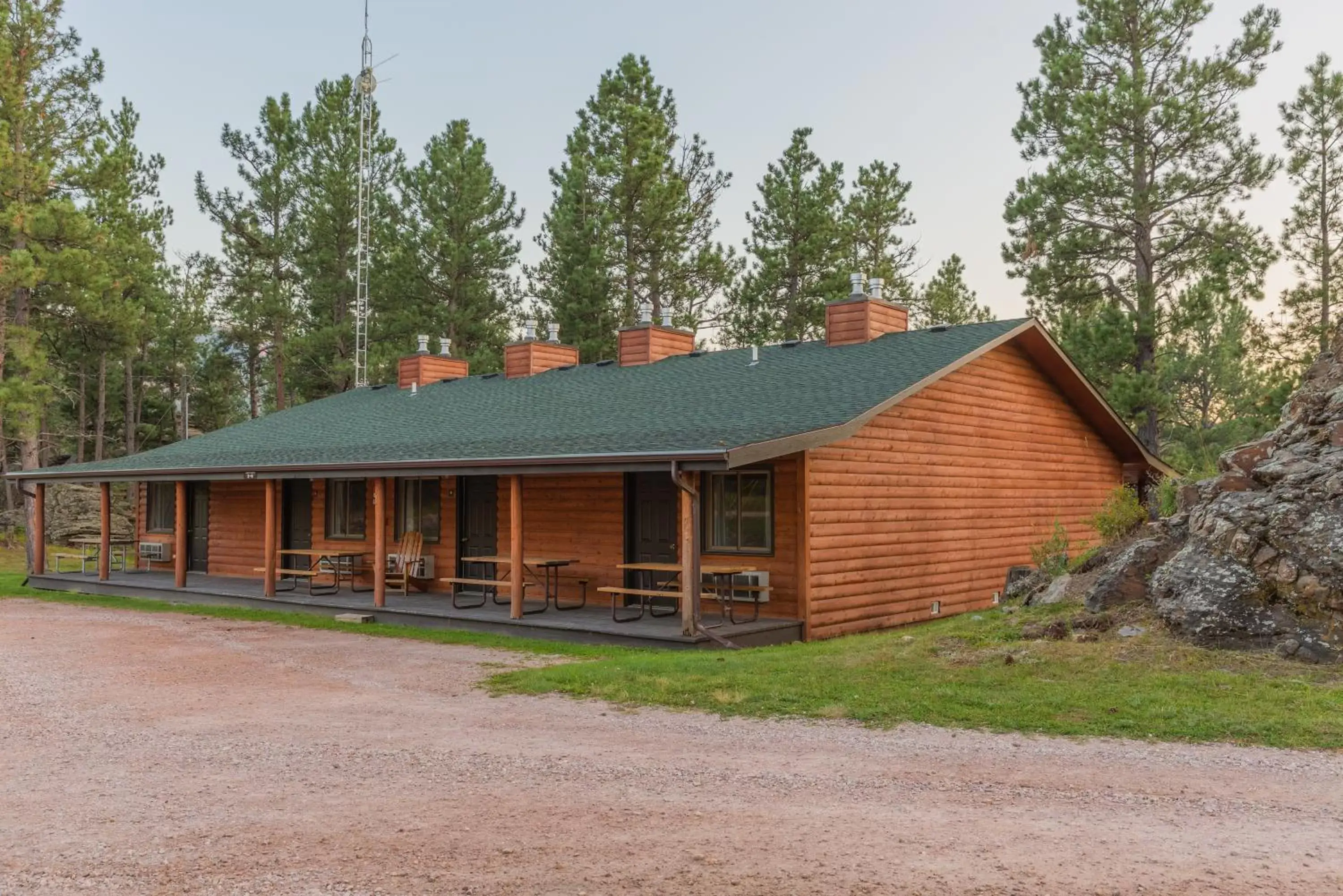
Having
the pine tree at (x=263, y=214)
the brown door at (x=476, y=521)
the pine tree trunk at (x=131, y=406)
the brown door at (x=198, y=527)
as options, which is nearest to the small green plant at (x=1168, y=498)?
the brown door at (x=476, y=521)

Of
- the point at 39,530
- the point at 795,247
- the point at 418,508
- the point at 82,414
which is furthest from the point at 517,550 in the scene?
the point at 82,414

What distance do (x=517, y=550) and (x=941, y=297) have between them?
26.9 m

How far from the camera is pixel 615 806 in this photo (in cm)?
502

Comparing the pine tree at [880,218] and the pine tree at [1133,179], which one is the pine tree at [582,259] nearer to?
the pine tree at [880,218]

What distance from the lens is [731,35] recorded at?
2292 cm

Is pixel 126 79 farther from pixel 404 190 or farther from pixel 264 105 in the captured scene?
pixel 404 190

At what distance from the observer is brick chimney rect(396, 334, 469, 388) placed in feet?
71.0

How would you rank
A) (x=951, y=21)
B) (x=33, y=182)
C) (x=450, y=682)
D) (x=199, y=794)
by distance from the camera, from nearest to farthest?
(x=199, y=794)
(x=450, y=682)
(x=951, y=21)
(x=33, y=182)

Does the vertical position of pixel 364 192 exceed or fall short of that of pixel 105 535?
it exceeds it

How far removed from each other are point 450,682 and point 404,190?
24.7 m

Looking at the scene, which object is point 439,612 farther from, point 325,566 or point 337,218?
point 337,218

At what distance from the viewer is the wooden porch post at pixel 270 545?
50.6 feet

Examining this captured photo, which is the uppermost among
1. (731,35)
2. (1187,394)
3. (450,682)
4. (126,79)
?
(126,79)

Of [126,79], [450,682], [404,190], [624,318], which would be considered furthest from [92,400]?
[450,682]
